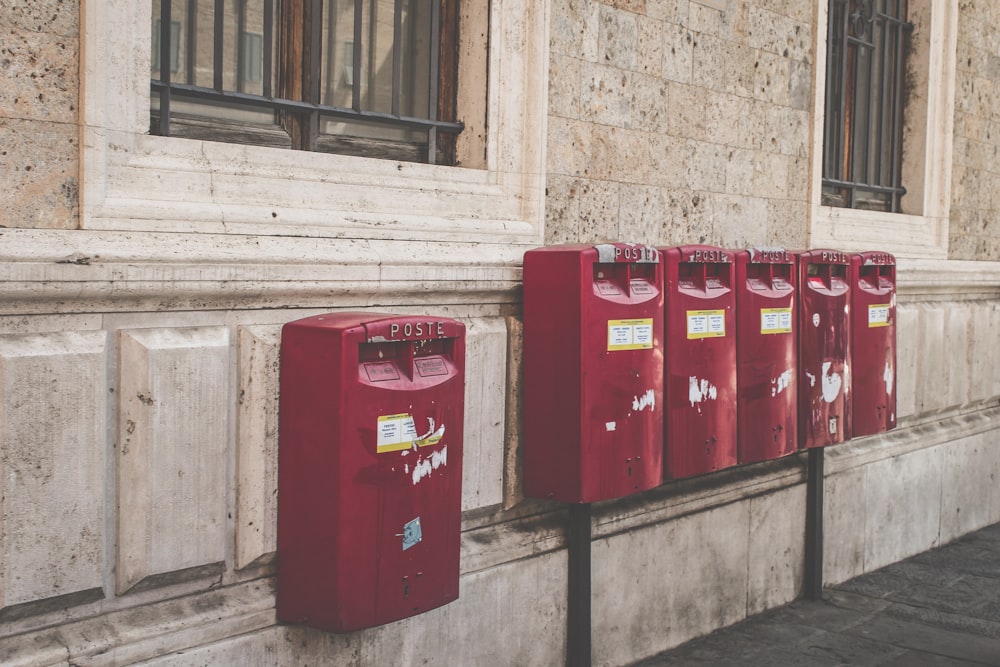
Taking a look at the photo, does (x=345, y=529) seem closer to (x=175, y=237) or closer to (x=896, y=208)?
(x=175, y=237)

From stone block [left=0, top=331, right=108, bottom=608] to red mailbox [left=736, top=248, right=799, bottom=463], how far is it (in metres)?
2.65

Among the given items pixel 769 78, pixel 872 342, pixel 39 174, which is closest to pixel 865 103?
pixel 769 78

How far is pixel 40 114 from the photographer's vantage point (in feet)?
9.89

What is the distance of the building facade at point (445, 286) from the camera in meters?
2.99

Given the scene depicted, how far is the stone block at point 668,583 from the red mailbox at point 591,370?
596 mm

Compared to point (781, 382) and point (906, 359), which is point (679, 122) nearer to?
point (781, 382)

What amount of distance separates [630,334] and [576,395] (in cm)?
30

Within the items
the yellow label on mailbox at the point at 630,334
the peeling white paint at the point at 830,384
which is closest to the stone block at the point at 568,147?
the yellow label on mailbox at the point at 630,334

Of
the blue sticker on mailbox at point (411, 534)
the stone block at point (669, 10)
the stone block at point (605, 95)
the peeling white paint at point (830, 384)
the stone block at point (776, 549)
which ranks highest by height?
the stone block at point (669, 10)

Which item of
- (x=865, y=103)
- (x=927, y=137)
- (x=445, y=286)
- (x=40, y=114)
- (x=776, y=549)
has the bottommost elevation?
(x=776, y=549)

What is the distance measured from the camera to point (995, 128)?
7.59 metres

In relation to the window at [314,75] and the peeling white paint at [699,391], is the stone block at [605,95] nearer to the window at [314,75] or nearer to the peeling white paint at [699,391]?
the window at [314,75]

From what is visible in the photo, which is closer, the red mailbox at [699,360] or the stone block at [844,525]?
the red mailbox at [699,360]

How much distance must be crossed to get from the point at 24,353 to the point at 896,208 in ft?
18.4
